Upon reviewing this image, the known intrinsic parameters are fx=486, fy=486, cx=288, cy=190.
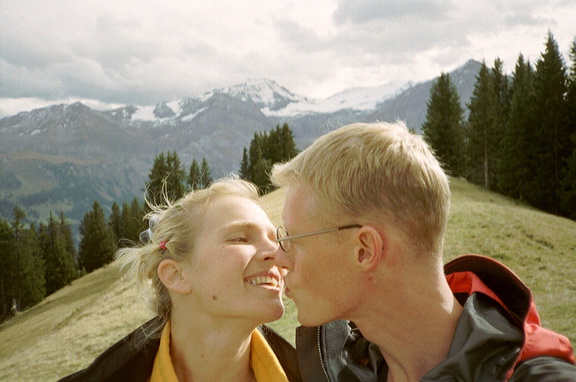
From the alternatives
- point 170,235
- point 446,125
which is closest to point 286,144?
point 446,125

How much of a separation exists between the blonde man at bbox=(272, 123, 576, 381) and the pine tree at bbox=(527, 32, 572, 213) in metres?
49.7

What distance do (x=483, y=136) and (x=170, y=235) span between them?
61.5m

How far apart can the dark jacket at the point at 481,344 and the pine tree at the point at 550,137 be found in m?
49.4

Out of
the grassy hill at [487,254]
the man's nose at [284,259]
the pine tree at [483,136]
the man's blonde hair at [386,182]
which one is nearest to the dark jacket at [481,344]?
the man's blonde hair at [386,182]

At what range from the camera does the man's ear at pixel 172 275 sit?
3.98 m

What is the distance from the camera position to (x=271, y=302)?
362cm

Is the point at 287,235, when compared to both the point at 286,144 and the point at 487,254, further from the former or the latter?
the point at 286,144

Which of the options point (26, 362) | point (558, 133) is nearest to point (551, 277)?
point (26, 362)

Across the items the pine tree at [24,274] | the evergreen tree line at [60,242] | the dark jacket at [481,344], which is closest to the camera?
the dark jacket at [481,344]

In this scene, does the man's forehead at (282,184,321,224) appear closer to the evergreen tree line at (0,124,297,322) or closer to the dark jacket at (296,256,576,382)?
the dark jacket at (296,256,576,382)

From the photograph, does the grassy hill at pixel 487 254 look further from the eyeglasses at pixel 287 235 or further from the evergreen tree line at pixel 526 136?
the evergreen tree line at pixel 526 136

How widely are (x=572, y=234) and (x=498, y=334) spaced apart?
25.1m

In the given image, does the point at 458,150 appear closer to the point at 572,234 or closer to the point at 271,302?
the point at 572,234

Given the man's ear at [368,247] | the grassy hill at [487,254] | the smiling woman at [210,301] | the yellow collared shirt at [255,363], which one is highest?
the man's ear at [368,247]
